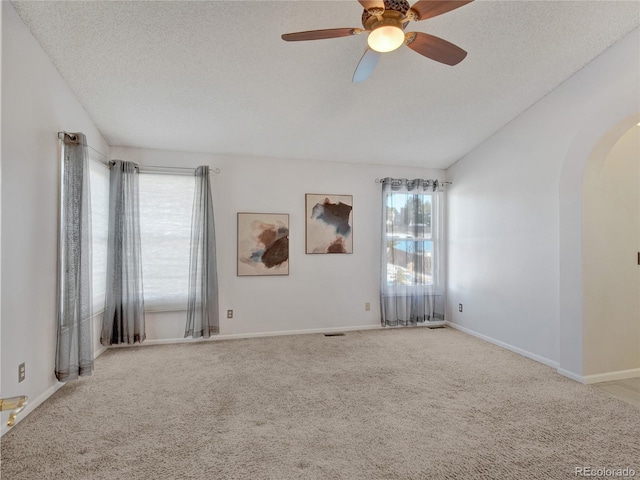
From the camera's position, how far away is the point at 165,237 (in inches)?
168

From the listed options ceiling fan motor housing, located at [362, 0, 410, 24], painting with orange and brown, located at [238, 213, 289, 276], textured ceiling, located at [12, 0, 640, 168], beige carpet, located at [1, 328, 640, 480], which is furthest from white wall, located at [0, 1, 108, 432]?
ceiling fan motor housing, located at [362, 0, 410, 24]

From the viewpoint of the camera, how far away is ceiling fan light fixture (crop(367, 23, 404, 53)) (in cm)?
195

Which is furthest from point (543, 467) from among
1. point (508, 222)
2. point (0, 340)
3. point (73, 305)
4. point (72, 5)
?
point (72, 5)

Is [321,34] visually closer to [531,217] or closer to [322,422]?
[322,422]

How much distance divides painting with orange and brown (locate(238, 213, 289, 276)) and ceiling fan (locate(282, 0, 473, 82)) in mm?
2713

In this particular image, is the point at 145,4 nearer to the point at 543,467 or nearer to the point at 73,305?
the point at 73,305

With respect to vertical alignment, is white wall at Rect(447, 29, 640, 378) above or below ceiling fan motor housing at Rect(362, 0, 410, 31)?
Result: below

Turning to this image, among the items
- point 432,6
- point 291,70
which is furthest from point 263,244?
point 432,6

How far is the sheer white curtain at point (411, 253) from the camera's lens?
4980 mm

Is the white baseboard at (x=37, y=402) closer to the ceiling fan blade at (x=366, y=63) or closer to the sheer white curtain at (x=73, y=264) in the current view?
the sheer white curtain at (x=73, y=264)

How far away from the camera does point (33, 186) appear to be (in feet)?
8.38

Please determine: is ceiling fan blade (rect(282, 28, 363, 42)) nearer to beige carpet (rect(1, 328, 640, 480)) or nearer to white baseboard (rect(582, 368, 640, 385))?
beige carpet (rect(1, 328, 640, 480))

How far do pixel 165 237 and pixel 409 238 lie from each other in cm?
332

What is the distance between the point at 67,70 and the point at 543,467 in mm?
4410
